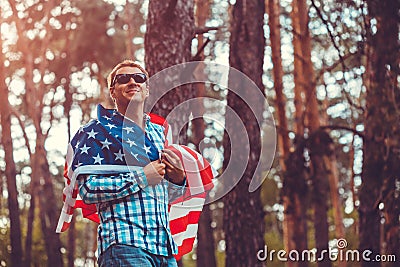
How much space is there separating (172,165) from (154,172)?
13 cm

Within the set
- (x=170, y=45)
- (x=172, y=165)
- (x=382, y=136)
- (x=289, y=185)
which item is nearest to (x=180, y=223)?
(x=172, y=165)

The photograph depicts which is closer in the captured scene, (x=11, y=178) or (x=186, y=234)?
(x=186, y=234)

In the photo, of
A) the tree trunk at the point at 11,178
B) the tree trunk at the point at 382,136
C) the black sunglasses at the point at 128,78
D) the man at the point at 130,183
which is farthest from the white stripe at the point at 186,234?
the tree trunk at the point at 11,178

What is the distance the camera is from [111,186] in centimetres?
271

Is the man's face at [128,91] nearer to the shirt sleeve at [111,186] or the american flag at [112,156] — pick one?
the american flag at [112,156]

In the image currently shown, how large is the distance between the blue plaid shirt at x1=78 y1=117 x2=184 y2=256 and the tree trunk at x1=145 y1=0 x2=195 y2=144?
2.56 meters

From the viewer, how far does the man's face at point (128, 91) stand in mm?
2953

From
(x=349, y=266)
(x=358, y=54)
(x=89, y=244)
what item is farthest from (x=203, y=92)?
(x=89, y=244)

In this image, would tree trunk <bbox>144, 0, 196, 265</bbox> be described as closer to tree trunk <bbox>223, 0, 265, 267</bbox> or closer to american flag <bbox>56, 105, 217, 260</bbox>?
tree trunk <bbox>223, 0, 265, 267</bbox>

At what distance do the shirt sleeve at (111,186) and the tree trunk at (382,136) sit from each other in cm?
535

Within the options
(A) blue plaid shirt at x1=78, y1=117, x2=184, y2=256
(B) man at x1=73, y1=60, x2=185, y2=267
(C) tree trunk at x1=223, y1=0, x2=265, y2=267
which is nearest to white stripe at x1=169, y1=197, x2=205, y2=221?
(B) man at x1=73, y1=60, x2=185, y2=267

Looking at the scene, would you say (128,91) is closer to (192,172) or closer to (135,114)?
(135,114)

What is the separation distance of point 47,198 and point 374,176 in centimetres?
861

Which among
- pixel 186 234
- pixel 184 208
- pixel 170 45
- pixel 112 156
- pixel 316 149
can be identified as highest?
pixel 170 45
